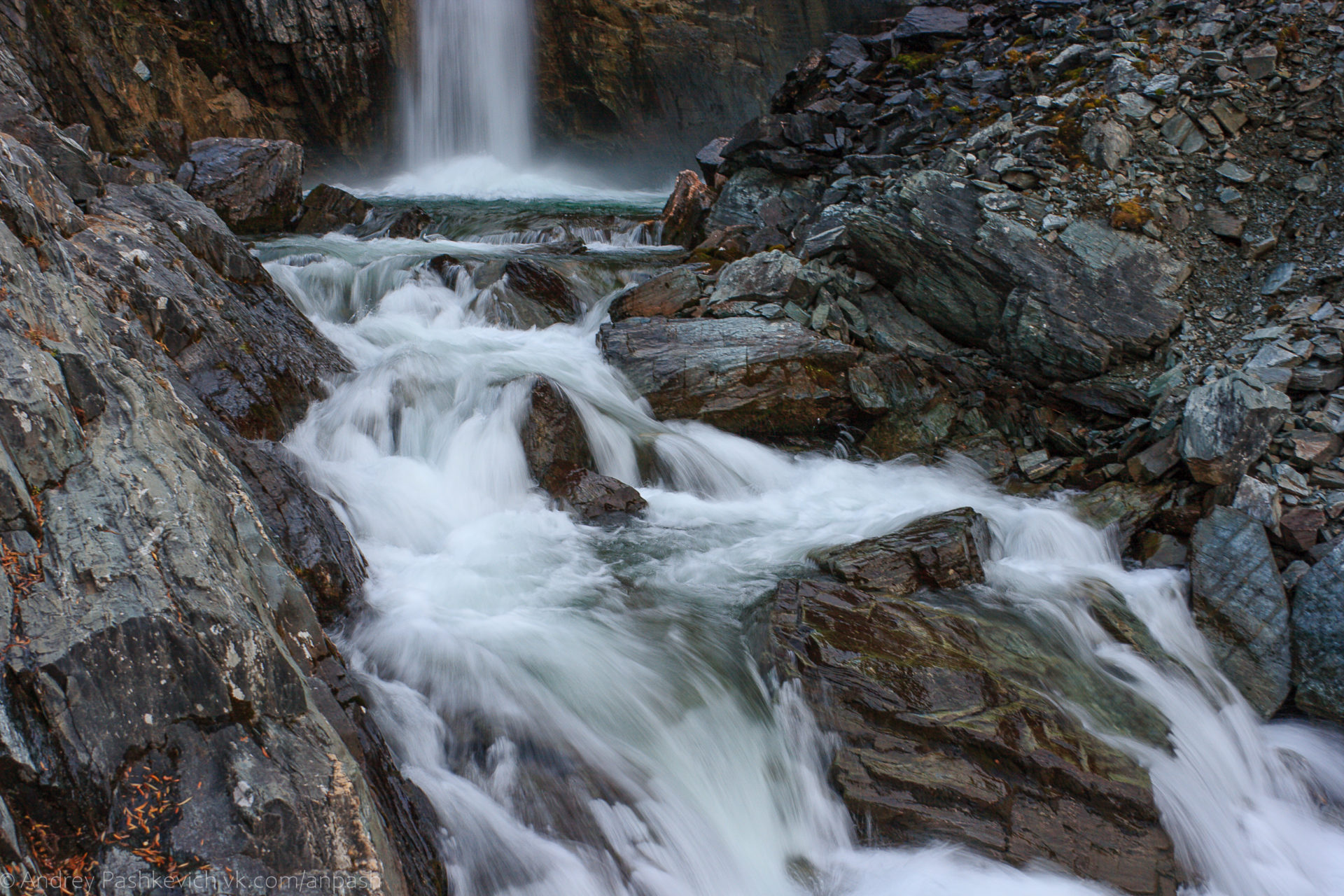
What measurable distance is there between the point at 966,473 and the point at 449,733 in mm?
Result: 5761

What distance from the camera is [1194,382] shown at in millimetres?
6629

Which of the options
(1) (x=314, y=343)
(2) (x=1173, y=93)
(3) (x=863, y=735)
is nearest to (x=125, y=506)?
(3) (x=863, y=735)

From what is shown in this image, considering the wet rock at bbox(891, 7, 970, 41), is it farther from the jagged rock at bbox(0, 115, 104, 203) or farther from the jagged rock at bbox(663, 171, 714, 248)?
the jagged rock at bbox(0, 115, 104, 203)

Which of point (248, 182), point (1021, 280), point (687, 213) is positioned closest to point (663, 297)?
point (687, 213)

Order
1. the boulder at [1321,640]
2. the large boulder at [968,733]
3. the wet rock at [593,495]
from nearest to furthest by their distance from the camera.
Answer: the large boulder at [968,733], the boulder at [1321,640], the wet rock at [593,495]

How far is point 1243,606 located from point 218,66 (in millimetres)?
21306

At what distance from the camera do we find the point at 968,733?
4000mm

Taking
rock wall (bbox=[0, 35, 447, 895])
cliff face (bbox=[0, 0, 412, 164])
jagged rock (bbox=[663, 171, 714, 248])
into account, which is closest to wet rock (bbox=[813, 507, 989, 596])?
rock wall (bbox=[0, 35, 447, 895])

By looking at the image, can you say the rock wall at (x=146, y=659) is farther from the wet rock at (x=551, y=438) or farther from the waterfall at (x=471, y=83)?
the waterfall at (x=471, y=83)

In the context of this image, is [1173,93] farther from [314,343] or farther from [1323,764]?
[314,343]

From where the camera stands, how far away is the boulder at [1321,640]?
4836 mm

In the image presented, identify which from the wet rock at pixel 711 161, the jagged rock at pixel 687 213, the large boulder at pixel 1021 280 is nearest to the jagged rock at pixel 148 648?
the large boulder at pixel 1021 280

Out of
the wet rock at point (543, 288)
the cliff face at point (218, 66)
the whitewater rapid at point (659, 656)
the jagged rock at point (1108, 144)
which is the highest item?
the cliff face at point (218, 66)

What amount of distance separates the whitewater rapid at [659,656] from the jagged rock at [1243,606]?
0.13 metres
